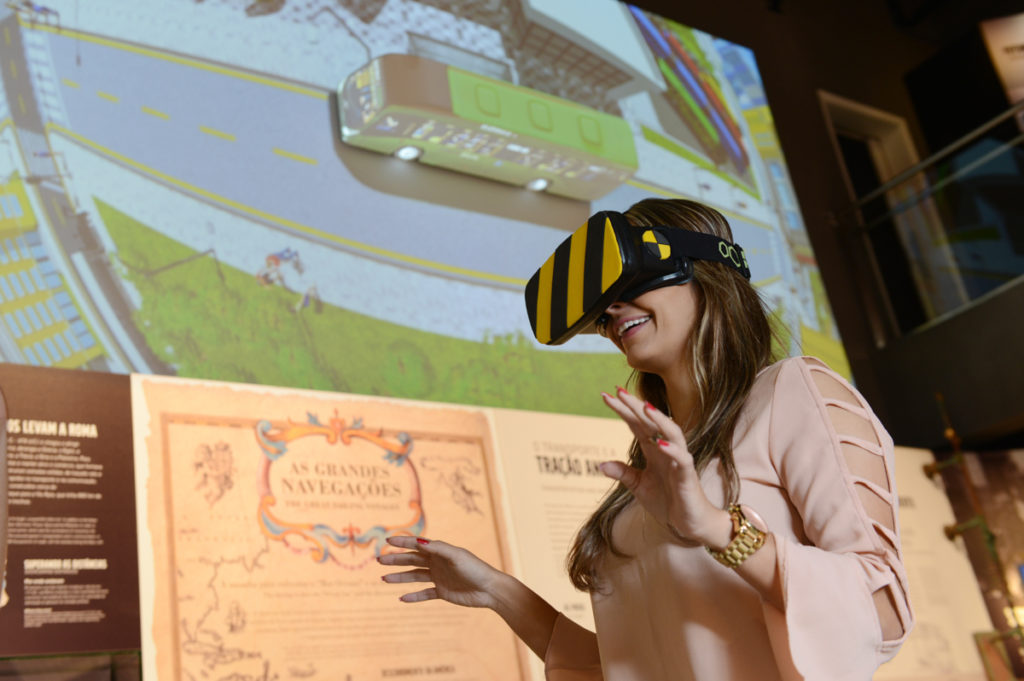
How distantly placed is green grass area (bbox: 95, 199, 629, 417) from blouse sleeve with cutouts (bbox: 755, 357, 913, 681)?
2.04 m

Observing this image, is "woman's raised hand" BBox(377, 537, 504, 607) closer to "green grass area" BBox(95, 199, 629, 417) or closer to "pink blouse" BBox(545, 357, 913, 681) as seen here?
"pink blouse" BBox(545, 357, 913, 681)

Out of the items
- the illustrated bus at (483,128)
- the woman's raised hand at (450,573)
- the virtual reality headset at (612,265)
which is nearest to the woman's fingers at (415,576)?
the woman's raised hand at (450,573)

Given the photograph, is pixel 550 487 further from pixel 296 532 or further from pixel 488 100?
pixel 488 100

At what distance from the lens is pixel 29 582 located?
2324 mm

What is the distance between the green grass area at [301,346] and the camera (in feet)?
9.78

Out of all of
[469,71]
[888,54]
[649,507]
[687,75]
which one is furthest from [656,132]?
[649,507]

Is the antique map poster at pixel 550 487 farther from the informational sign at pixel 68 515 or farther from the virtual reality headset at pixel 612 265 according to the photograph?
the virtual reality headset at pixel 612 265

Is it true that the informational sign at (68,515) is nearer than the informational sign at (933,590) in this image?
Yes

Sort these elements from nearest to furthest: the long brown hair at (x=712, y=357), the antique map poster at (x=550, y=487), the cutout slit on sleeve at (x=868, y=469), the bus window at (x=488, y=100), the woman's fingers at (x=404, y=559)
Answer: the cutout slit on sleeve at (x=868, y=469) → the long brown hair at (x=712, y=357) → the woman's fingers at (x=404, y=559) → the antique map poster at (x=550, y=487) → the bus window at (x=488, y=100)

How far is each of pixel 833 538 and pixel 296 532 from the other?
179 cm

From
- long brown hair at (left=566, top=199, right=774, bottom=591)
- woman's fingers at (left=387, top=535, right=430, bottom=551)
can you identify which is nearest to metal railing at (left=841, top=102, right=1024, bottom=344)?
long brown hair at (left=566, top=199, right=774, bottom=591)

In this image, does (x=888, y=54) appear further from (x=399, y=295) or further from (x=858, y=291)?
(x=399, y=295)

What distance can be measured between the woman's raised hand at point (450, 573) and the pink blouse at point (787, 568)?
0.65ft

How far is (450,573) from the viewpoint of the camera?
164 cm
